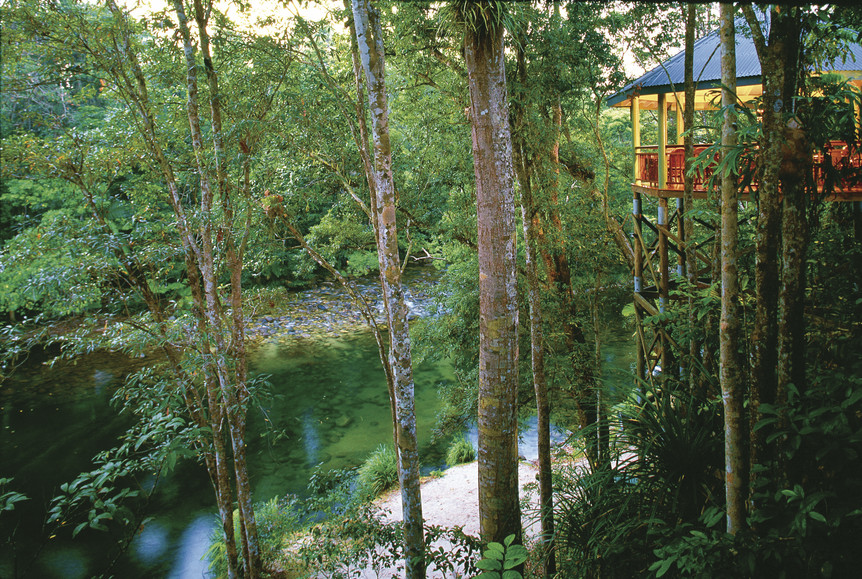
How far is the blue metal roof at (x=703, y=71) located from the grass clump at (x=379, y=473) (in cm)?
795

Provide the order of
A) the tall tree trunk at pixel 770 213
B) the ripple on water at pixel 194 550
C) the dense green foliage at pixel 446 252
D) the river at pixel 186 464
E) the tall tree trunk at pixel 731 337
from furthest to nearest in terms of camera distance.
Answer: the river at pixel 186 464 → the ripple on water at pixel 194 550 → the tall tree trunk at pixel 731 337 → the dense green foliage at pixel 446 252 → the tall tree trunk at pixel 770 213

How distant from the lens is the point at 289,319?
1923 centimetres

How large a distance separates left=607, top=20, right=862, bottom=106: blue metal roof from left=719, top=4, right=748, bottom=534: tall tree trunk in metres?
3.62

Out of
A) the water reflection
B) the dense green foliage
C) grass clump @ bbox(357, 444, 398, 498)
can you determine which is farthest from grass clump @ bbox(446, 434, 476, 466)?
the water reflection

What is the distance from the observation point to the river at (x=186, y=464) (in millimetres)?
8562

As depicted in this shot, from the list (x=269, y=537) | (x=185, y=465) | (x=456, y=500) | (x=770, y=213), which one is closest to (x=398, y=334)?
(x=770, y=213)

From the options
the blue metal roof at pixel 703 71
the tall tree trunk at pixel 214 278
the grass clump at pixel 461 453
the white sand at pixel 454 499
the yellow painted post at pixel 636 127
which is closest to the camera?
the tall tree trunk at pixel 214 278

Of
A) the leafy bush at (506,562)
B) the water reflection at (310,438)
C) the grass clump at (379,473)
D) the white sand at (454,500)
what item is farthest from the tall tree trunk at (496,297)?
the water reflection at (310,438)

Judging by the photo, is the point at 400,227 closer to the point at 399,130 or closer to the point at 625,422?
the point at 399,130

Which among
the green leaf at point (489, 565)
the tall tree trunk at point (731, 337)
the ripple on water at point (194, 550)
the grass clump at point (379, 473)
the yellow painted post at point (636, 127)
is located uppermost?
the yellow painted post at point (636, 127)

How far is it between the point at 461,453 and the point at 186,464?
236 inches

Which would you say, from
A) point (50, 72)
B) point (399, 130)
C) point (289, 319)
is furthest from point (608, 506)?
point (289, 319)

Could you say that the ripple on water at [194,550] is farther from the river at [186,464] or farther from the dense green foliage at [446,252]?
the dense green foliage at [446,252]

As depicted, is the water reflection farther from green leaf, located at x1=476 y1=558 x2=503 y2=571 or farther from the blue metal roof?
green leaf, located at x1=476 y1=558 x2=503 y2=571
